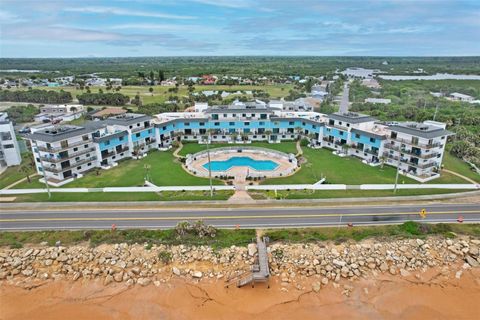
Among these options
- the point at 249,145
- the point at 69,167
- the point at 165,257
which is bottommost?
the point at 165,257

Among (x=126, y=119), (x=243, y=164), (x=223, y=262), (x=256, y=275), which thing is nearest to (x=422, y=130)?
(x=243, y=164)

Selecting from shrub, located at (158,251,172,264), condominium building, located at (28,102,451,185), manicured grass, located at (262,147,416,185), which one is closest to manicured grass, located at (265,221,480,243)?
shrub, located at (158,251,172,264)

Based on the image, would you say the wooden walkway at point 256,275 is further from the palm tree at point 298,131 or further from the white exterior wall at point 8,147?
the white exterior wall at point 8,147

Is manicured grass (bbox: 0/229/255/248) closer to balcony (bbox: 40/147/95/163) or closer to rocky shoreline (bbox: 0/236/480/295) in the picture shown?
rocky shoreline (bbox: 0/236/480/295)

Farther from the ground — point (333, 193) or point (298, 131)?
point (298, 131)

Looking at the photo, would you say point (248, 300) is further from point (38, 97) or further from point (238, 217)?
point (38, 97)

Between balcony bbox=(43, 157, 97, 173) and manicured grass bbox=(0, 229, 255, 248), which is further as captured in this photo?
balcony bbox=(43, 157, 97, 173)
